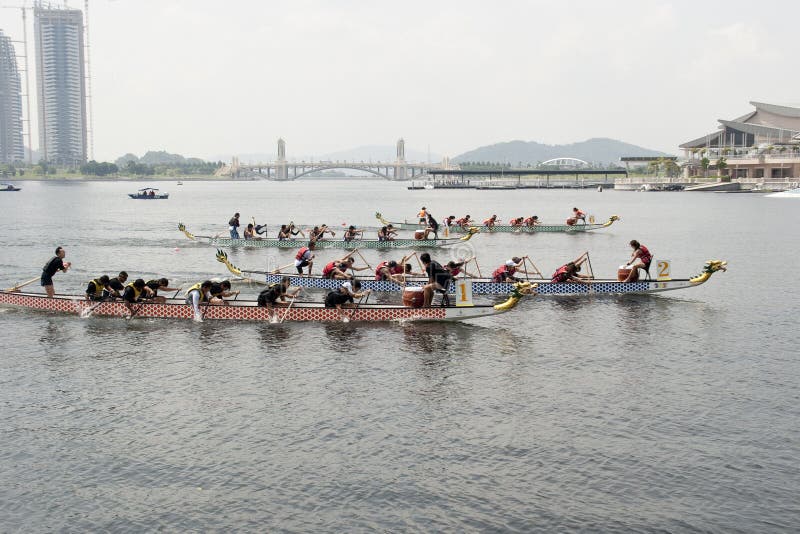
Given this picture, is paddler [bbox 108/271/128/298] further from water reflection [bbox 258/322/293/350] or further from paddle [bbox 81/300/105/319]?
water reflection [bbox 258/322/293/350]

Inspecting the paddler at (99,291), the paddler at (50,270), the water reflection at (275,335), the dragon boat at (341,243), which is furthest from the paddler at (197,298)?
the dragon boat at (341,243)

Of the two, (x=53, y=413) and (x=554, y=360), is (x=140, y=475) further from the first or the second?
(x=554, y=360)

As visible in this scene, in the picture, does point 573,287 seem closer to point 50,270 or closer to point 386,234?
point 386,234

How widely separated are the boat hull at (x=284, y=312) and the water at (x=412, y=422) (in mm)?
523

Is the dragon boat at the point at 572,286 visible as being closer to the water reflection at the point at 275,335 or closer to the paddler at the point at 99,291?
the water reflection at the point at 275,335

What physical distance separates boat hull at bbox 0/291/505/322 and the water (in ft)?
1.72

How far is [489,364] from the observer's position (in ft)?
77.7

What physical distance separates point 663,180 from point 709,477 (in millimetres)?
198228

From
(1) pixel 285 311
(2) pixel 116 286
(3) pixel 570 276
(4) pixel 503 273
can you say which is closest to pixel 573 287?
(3) pixel 570 276

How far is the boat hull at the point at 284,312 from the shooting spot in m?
28.3

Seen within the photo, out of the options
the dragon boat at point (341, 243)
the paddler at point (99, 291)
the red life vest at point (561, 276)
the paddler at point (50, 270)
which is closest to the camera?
the paddler at point (99, 291)

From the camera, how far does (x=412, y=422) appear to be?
60.6ft

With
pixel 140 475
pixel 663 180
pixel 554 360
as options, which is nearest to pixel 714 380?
pixel 554 360

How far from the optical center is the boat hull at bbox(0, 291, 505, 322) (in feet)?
92.9
